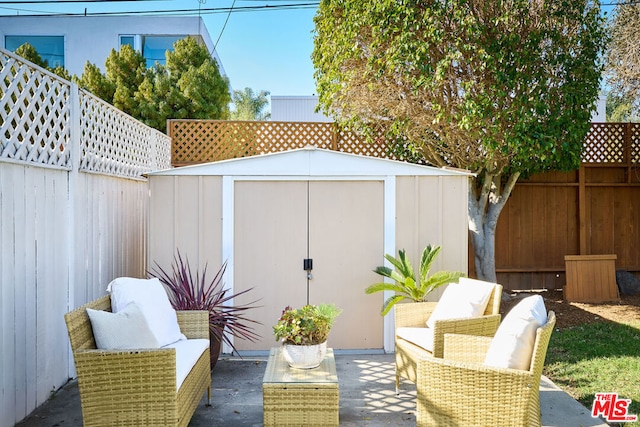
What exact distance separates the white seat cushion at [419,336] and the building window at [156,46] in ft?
38.3

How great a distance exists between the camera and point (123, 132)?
20.8 ft

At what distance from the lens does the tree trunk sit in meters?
7.75

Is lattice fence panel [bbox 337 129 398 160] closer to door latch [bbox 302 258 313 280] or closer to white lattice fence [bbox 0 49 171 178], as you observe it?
white lattice fence [bbox 0 49 171 178]

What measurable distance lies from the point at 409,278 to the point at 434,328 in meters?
1.21

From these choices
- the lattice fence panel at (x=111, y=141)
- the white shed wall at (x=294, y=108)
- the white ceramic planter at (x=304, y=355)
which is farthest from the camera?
the white shed wall at (x=294, y=108)

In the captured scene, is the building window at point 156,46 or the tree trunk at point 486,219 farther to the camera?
the building window at point 156,46

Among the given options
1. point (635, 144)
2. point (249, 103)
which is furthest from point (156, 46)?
point (249, 103)

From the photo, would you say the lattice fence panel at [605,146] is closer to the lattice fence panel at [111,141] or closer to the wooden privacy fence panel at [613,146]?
the wooden privacy fence panel at [613,146]

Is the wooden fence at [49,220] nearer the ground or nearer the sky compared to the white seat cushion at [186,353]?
nearer the sky

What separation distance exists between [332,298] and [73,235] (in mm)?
→ 2530

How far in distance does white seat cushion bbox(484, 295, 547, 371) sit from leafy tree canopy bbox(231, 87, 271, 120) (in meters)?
25.2

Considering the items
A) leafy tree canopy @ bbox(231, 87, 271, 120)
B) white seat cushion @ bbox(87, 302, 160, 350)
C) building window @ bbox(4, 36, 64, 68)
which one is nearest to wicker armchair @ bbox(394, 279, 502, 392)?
white seat cushion @ bbox(87, 302, 160, 350)

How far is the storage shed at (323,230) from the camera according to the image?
5594 mm
